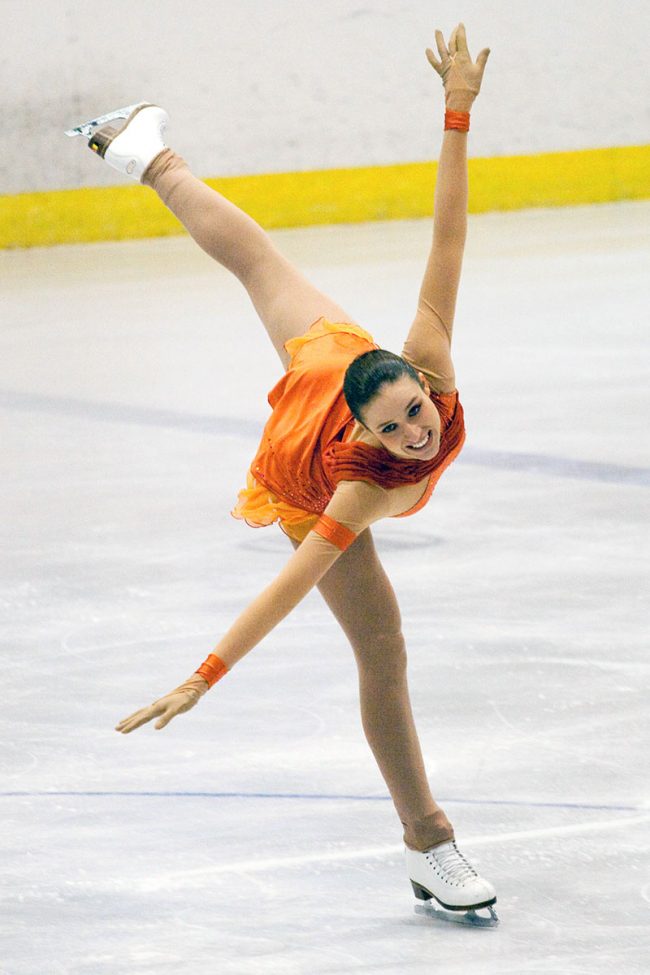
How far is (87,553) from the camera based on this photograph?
17.2ft

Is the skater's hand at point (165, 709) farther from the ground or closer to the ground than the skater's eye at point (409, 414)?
closer to the ground

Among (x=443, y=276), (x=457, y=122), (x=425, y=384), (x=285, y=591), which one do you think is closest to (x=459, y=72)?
(x=457, y=122)

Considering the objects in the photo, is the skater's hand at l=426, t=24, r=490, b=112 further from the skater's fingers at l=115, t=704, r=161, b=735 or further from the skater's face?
the skater's fingers at l=115, t=704, r=161, b=735

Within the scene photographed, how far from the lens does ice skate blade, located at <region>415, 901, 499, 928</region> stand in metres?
2.79

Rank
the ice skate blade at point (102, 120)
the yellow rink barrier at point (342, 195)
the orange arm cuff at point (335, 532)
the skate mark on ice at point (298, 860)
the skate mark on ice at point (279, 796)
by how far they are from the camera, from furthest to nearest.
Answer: the yellow rink barrier at point (342, 195), the ice skate blade at point (102, 120), the skate mark on ice at point (279, 796), the skate mark on ice at point (298, 860), the orange arm cuff at point (335, 532)

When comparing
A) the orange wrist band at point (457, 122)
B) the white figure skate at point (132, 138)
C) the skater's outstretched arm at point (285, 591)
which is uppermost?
the orange wrist band at point (457, 122)

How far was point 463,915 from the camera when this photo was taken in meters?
2.82

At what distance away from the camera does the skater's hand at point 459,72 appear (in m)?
2.83

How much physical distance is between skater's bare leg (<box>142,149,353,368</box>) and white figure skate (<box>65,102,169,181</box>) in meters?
0.04

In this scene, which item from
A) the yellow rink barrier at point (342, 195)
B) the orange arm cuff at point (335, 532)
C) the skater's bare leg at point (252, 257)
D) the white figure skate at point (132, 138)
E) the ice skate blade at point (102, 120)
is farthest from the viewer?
the yellow rink barrier at point (342, 195)

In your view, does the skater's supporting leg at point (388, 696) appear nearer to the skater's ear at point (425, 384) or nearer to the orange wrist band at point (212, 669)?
the skater's ear at point (425, 384)

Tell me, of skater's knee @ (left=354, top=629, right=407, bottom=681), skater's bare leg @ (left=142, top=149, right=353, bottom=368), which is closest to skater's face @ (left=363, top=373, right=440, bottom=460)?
skater's knee @ (left=354, top=629, right=407, bottom=681)

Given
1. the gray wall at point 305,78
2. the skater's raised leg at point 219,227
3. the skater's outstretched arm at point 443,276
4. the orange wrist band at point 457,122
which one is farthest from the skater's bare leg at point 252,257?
the gray wall at point 305,78

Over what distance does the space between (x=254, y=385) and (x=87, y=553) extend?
3028mm
